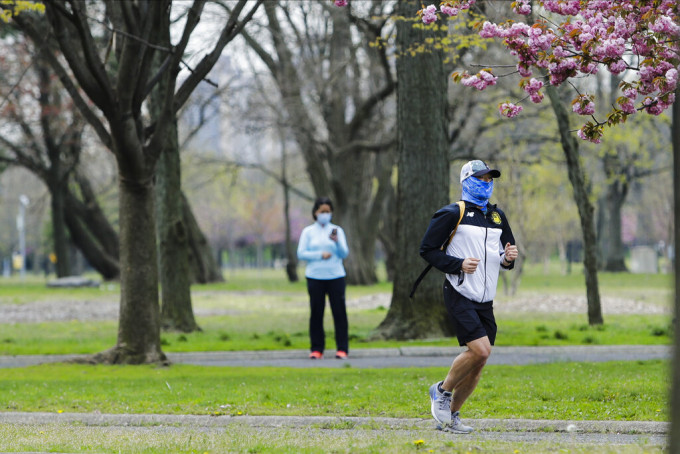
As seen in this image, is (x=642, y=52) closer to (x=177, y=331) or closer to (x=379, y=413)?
(x=379, y=413)

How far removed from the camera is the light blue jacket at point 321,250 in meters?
12.4

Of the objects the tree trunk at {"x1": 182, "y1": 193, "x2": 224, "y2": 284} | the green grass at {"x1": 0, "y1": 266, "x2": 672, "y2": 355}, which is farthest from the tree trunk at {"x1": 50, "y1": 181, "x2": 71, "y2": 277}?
the green grass at {"x1": 0, "y1": 266, "x2": 672, "y2": 355}

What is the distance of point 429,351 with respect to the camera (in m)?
13.5

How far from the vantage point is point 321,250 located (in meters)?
12.4

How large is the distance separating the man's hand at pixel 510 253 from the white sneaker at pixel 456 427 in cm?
118

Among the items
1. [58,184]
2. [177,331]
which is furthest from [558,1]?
[58,184]

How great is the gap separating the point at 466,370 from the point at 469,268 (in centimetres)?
76

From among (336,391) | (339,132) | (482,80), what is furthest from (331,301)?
(339,132)

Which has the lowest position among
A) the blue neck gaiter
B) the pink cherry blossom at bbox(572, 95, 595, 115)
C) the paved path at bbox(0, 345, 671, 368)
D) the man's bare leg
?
the paved path at bbox(0, 345, 671, 368)

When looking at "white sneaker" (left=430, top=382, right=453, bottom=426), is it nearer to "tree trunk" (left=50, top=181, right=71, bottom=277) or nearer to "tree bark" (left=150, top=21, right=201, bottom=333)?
"tree bark" (left=150, top=21, right=201, bottom=333)

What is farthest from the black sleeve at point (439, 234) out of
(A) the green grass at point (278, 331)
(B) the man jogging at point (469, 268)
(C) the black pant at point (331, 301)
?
(C) the black pant at point (331, 301)

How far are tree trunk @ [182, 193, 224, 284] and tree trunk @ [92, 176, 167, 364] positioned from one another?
2415cm

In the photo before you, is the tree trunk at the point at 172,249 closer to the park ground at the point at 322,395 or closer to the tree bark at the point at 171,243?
the tree bark at the point at 171,243

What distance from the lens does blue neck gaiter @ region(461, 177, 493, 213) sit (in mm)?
6949
